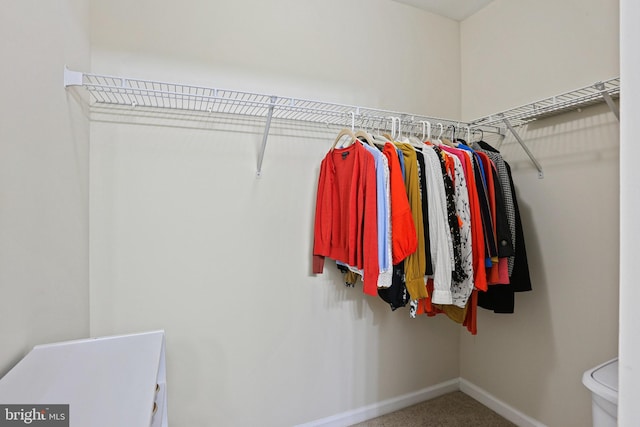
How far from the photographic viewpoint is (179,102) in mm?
1644

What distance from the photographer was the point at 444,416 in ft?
6.91

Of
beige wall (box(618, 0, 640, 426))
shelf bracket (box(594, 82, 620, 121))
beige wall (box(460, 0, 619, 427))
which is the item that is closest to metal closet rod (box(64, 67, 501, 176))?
beige wall (box(460, 0, 619, 427))

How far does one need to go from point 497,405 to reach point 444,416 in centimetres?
36

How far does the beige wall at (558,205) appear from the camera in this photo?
1621 millimetres

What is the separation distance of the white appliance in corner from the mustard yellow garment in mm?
1037

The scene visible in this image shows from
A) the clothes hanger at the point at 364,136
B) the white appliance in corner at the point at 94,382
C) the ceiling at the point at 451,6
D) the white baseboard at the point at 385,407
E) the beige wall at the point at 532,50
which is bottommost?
the white baseboard at the point at 385,407

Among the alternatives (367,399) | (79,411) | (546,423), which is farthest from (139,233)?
(546,423)

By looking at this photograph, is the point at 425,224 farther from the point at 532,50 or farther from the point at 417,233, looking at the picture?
the point at 532,50

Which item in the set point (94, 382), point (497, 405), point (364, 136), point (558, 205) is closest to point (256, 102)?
point (364, 136)

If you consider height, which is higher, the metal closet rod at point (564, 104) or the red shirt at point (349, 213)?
the metal closet rod at point (564, 104)

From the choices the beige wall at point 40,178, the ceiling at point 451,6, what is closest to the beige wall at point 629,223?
the beige wall at point 40,178

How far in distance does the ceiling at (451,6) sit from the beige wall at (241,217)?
99 millimetres

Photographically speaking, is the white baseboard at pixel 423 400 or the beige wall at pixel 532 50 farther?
the white baseboard at pixel 423 400

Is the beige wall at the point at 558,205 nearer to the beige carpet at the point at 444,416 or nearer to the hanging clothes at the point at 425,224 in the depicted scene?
the beige carpet at the point at 444,416
